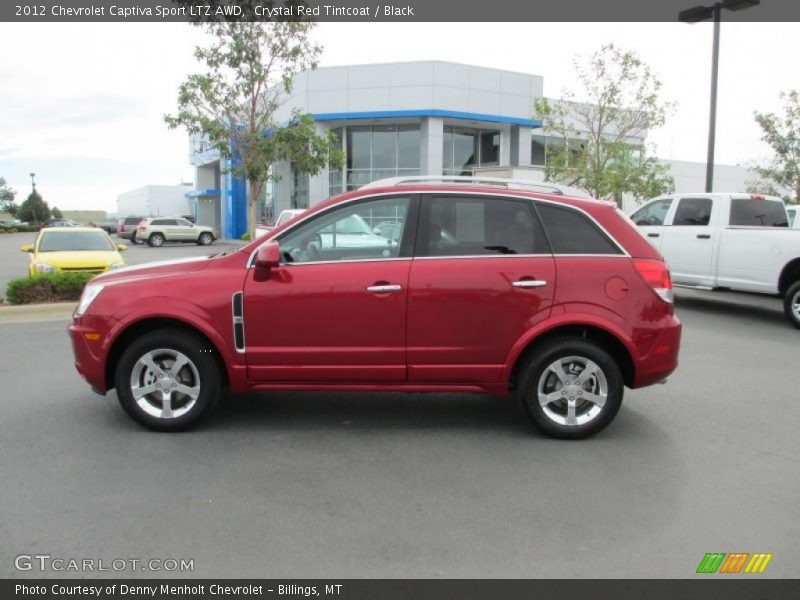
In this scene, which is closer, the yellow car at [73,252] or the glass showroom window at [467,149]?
the yellow car at [73,252]

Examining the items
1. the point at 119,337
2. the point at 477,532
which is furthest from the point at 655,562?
the point at 119,337

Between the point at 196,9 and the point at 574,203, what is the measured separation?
56.9 ft

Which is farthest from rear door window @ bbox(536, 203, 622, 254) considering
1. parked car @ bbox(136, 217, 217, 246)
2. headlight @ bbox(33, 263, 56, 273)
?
parked car @ bbox(136, 217, 217, 246)

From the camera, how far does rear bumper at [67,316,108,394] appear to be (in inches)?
203

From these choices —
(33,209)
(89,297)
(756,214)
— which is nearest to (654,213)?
(756,214)

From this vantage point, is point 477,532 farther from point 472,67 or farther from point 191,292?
point 472,67

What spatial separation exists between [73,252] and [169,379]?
360 inches

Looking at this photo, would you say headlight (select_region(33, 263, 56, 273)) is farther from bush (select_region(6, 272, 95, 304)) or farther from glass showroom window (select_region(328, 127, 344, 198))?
glass showroom window (select_region(328, 127, 344, 198))

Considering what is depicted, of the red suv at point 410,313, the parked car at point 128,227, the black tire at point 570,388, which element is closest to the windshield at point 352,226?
the red suv at point 410,313

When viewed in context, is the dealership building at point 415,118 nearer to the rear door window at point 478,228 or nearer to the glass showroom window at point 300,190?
the glass showroom window at point 300,190

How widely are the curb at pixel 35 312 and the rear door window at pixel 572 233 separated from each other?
8.50 metres

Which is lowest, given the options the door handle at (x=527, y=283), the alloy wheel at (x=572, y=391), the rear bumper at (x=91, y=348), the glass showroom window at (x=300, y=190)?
the alloy wheel at (x=572, y=391)

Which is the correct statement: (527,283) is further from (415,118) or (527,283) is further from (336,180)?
(336,180)

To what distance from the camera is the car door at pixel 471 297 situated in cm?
504
